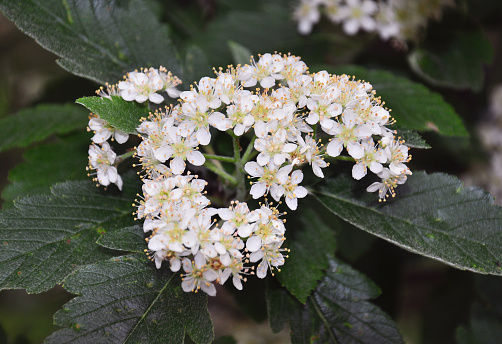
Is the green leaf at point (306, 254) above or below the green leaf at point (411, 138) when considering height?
below

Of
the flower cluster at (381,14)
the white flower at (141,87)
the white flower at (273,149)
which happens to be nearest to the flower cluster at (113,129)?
the white flower at (141,87)

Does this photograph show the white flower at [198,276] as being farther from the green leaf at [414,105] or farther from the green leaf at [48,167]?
the green leaf at [414,105]

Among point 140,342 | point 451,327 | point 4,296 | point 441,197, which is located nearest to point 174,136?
point 140,342

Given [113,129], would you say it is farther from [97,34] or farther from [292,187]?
[292,187]

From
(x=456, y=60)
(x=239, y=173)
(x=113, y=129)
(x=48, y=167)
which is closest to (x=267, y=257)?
(x=239, y=173)

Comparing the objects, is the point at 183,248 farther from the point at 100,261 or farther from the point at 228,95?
the point at 228,95
